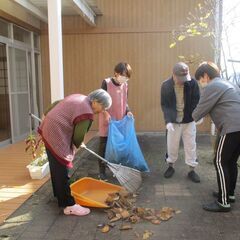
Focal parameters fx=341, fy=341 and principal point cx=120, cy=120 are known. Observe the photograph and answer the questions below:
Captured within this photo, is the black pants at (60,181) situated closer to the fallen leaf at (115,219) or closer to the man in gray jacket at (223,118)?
the fallen leaf at (115,219)

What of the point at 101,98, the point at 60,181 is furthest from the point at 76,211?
the point at 101,98

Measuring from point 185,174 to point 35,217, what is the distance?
216 centimetres

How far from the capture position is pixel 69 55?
26.0 ft

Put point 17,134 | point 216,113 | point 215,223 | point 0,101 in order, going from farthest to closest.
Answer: point 17,134, point 0,101, point 216,113, point 215,223

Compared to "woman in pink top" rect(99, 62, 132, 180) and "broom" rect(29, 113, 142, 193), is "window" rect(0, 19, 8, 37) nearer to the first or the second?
"woman in pink top" rect(99, 62, 132, 180)

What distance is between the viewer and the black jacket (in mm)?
4117

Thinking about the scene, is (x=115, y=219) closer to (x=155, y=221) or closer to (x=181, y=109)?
(x=155, y=221)

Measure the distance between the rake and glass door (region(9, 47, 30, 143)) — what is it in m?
3.37

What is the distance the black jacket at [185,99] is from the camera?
4.12 metres

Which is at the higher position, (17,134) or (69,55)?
(69,55)

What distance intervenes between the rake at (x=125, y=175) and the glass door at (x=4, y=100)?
10.2 feet

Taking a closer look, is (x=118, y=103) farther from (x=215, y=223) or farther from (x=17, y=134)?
(x=17, y=134)

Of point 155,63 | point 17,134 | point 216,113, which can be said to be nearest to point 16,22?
point 17,134

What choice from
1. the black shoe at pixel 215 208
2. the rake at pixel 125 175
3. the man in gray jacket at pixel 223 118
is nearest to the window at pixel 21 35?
the rake at pixel 125 175
